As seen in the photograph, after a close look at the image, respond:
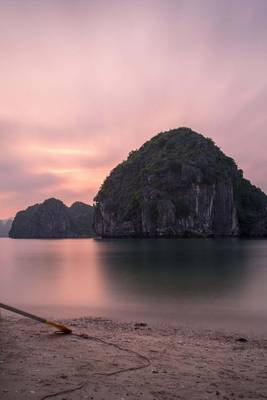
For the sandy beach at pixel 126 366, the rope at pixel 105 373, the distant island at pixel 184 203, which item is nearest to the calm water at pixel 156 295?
the sandy beach at pixel 126 366

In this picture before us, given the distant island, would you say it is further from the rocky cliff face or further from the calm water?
the calm water

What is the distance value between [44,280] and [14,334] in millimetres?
26009

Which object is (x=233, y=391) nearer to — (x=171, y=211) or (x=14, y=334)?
(x=14, y=334)

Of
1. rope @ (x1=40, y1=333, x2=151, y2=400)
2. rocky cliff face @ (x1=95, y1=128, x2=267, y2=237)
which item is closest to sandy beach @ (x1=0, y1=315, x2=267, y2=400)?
rope @ (x1=40, y1=333, x2=151, y2=400)

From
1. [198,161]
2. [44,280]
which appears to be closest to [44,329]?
[44,280]

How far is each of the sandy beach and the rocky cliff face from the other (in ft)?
505

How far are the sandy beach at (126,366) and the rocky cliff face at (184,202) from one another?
15405 centimetres

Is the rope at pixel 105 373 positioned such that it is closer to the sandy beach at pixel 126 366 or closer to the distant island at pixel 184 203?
the sandy beach at pixel 126 366

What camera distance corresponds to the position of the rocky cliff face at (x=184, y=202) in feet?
548

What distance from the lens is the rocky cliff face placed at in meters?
167

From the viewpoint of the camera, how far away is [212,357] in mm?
10625

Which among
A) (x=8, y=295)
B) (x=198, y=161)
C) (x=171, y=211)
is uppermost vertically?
(x=198, y=161)

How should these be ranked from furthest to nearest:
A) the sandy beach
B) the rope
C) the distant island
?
1. the distant island
2. the sandy beach
3. the rope

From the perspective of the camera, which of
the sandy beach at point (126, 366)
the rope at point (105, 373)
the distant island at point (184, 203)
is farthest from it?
the distant island at point (184, 203)
